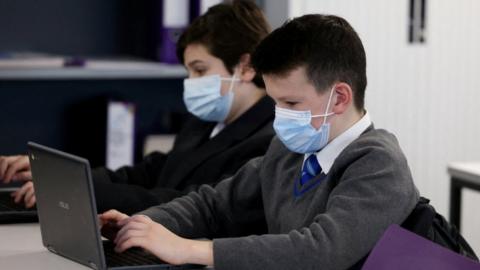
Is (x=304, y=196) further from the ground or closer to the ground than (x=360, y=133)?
closer to the ground

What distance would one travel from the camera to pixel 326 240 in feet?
5.04

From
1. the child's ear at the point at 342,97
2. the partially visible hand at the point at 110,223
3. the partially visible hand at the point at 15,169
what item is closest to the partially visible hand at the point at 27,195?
the partially visible hand at the point at 15,169

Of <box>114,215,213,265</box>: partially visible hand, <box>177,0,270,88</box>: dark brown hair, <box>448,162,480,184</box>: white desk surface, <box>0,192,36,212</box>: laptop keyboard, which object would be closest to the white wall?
<box>448,162,480,184</box>: white desk surface

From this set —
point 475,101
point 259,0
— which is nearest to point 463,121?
point 475,101

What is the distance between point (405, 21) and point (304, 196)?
5.66ft

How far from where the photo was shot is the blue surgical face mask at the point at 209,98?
2.30 meters

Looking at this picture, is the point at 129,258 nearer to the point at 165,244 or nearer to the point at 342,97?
the point at 165,244

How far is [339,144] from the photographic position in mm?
1717

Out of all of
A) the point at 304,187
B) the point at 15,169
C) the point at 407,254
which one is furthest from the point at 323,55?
the point at 15,169

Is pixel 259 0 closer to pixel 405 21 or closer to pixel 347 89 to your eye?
pixel 405 21

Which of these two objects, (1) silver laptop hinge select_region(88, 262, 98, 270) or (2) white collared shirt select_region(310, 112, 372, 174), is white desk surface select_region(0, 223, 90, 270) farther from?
(2) white collared shirt select_region(310, 112, 372, 174)

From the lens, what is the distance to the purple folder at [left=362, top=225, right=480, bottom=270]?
4.66 feet

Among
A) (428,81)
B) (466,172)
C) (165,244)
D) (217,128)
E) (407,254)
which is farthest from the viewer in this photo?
(428,81)

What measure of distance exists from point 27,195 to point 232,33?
0.62 meters
